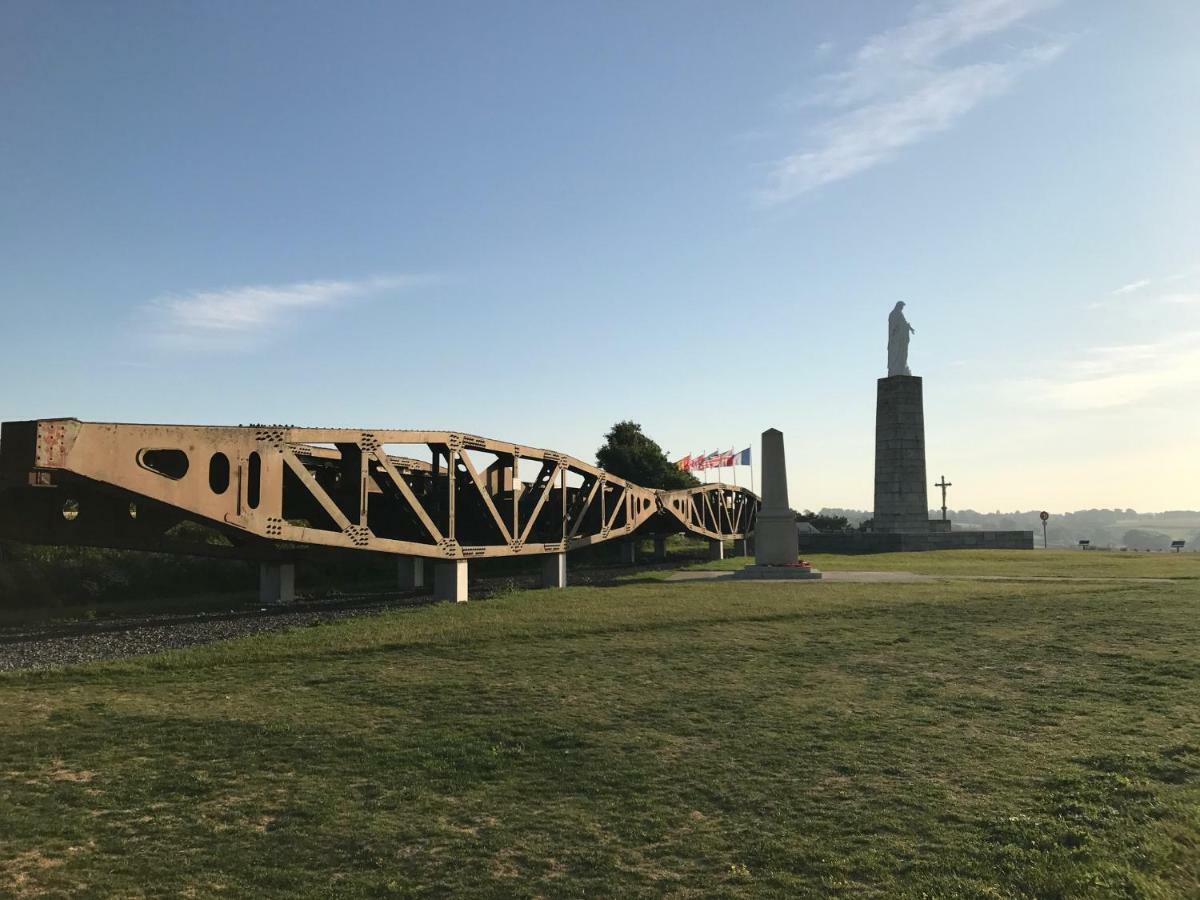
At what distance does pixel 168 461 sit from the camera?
1719cm

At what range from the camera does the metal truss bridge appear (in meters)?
14.8

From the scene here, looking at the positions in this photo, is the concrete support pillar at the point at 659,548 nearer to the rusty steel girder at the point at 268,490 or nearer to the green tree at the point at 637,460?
the green tree at the point at 637,460

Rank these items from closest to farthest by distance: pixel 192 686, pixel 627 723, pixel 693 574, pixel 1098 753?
pixel 1098 753
pixel 627 723
pixel 192 686
pixel 693 574

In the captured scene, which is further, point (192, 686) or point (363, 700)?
point (192, 686)

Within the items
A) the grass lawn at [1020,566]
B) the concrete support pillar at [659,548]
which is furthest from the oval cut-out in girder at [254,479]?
the concrete support pillar at [659,548]

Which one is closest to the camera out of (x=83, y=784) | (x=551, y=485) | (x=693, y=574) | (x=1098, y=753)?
(x=83, y=784)

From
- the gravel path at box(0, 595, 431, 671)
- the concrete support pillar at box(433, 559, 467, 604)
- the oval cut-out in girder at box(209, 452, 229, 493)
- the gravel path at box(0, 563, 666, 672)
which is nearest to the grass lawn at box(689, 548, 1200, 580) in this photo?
the concrete support pillar at box(433, 559, 467, 604)

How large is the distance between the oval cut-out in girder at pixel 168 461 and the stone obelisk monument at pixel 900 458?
54641 mm

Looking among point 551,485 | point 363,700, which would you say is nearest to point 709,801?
point 363,700

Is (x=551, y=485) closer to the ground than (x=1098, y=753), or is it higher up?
higher up

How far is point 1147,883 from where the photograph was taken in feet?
19.7

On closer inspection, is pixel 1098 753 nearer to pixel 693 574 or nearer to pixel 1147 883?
pixel 1147 883

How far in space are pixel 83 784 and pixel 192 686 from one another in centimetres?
440

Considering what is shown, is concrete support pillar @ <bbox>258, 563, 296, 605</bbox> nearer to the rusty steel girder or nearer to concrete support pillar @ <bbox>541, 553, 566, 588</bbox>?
the rusty steel girder
